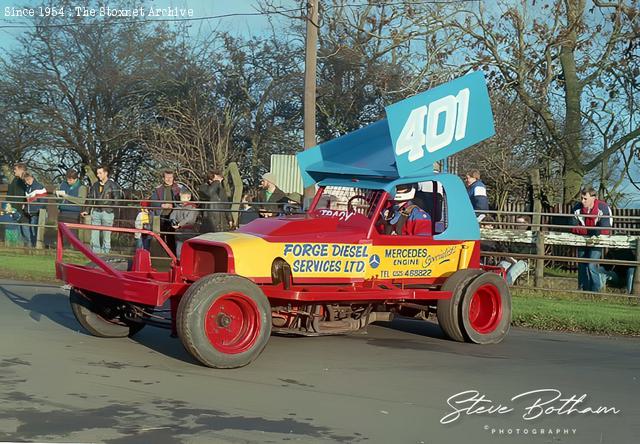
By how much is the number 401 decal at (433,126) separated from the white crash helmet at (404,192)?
1.29 feet

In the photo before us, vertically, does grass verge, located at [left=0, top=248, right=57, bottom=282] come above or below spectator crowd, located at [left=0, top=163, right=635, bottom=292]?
below

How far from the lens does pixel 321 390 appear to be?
A: 766 centimetres

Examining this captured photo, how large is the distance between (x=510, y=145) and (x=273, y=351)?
18.5 metres

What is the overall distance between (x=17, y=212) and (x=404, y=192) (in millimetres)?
14127

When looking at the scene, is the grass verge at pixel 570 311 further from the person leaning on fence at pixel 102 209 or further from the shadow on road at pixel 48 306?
the shadow on road at pixel 48 306

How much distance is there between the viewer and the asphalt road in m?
6.33

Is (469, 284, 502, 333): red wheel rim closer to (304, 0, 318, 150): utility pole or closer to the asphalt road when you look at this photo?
the asphalt road

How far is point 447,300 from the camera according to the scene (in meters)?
10.1

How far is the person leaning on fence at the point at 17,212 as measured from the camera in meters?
21.5

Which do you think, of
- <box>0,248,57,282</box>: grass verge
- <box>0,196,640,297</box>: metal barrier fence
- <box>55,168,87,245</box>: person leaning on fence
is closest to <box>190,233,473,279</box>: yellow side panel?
<box>0,196,640,297</box>: metal barrier fence

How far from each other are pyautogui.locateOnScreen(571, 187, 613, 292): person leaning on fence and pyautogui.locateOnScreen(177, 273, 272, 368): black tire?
309 inches

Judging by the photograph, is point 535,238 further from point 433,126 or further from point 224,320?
point 224,320

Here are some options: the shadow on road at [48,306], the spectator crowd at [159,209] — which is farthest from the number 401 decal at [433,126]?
the spectator crowd at [159,209]

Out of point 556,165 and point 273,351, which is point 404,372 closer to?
point 273,351
